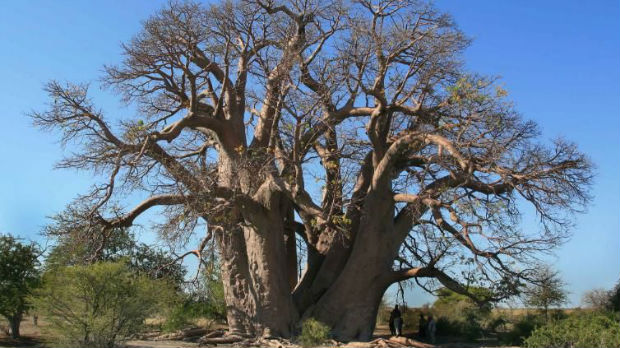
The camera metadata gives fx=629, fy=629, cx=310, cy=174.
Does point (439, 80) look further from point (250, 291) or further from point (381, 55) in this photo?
point (250, 291)

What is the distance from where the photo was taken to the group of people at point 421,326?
1694cm

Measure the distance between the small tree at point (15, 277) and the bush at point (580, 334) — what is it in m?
11.4

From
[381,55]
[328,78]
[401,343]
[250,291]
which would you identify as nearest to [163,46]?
[328,78]

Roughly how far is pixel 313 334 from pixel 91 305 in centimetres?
475

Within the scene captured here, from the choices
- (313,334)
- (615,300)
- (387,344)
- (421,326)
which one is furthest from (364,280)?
(615,300)

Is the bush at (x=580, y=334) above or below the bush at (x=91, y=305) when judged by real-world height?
below

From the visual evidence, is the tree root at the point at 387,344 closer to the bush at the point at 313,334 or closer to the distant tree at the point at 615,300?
the bush at the point at 313,334

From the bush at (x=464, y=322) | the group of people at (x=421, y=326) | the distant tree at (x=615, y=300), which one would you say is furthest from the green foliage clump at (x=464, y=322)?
the distant tree at (x=615, y=300)

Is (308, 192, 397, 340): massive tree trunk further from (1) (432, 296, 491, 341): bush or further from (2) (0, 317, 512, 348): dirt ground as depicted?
(1) (432, 296, 491, 341): bush

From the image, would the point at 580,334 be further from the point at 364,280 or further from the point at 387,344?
the point at 364,280

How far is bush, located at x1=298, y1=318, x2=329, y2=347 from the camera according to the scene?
526 inches

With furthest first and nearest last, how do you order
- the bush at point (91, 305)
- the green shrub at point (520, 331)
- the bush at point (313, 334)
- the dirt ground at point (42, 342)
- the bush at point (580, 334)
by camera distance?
the green shrub at point (520, 331) < the bush at point (313, 334) < the dirt ground at point (42, 342) < the bush at point (580, 334) < the bush at point (91, 305)

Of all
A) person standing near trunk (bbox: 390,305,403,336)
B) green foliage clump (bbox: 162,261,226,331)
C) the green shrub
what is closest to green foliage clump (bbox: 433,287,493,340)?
the green shrub

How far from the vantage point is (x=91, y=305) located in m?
10.9
